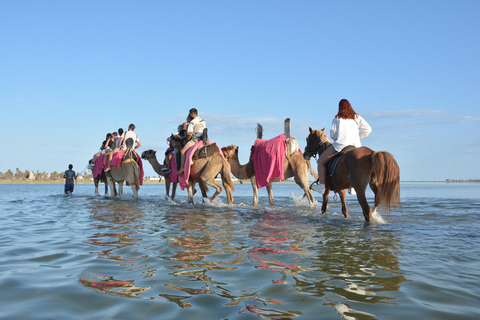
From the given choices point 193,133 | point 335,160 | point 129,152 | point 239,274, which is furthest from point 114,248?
point 129,152

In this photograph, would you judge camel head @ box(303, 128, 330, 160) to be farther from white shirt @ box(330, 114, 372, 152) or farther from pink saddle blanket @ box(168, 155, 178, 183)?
pink saddle blanket @ box(168, 155, 178, 183)

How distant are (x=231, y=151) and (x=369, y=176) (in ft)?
21.6

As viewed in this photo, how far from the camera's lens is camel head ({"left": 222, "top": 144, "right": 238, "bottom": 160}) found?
42.3 ft

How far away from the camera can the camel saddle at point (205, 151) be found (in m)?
11.6

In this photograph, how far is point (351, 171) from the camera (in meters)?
7.36

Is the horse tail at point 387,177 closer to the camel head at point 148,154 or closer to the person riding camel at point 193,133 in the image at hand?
the person riding camel at point 193,133

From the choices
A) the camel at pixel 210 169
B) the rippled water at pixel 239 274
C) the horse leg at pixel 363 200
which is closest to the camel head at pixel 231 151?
the camel at pixel 210 169

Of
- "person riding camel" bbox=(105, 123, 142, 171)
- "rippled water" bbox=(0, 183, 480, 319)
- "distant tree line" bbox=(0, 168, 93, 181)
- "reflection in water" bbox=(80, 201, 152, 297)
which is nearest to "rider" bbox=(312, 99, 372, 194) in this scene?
"rippled water" bbox=(0, 183, 480, 319)

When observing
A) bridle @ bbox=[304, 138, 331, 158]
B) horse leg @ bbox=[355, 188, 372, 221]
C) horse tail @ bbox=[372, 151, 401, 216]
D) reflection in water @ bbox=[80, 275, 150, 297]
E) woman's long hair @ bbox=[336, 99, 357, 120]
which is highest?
woman's long hair @ bbox=[336, 99, 357, 120]

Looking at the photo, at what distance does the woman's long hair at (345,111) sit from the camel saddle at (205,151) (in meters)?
4.48

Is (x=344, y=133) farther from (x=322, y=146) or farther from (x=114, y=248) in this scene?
(x=114, y=248)

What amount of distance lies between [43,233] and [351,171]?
5977mm

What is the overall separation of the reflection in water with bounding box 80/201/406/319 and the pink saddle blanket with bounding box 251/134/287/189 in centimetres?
458

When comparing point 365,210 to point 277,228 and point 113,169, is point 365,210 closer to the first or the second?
point 277,228
